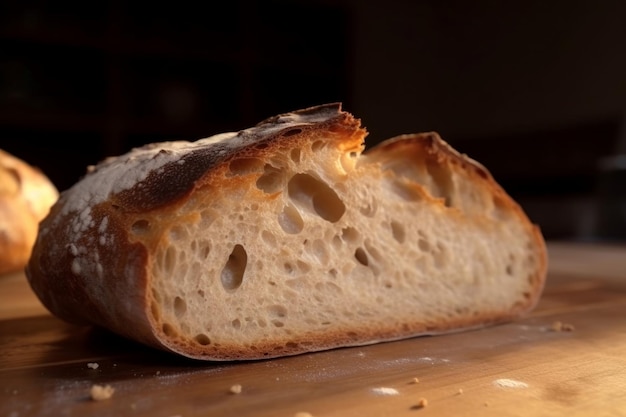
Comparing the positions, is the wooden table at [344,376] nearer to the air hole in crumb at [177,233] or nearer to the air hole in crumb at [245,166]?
the air hole in crumb at [177,233]

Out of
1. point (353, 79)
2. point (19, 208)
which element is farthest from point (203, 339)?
point (353, 79)

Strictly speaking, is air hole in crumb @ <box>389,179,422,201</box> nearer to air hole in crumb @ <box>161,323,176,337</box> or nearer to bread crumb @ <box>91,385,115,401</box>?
air hole in crumb @ <box>161,323,176,337</box>

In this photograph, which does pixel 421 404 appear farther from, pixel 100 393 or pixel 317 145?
pixel 317 145

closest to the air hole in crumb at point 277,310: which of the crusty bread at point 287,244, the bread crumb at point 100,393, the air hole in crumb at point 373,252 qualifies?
the crusty bread at point 287,244

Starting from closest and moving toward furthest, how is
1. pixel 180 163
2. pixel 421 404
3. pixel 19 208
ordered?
pixel 421 404, pixel 180 163, pixel 19 208

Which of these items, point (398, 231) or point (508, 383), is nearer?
point (508, 383)

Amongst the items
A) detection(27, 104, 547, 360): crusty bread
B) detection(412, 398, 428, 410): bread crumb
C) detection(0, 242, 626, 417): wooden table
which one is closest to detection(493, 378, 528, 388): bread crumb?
detection(0, 242, 626, 417): wooden table
